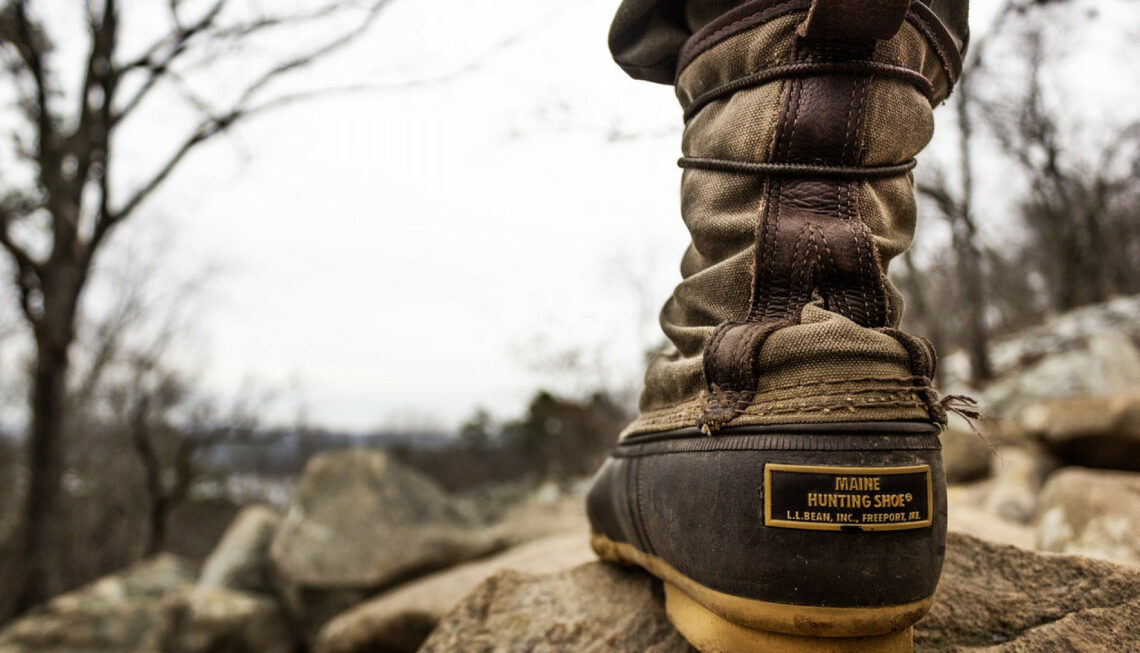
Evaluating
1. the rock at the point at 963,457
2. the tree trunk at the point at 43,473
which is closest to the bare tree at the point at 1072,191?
the rock at the point at 963,457

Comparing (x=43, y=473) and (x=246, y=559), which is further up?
(x=43, y=473)

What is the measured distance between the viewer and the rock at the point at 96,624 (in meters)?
5.93

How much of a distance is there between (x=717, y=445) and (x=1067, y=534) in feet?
5.34

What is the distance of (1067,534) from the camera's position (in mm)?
1978

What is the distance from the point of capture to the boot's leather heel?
2.96 feet

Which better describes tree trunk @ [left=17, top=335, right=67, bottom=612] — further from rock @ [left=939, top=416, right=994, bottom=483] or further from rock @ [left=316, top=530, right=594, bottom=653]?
rock @ [left=939, top=416, right=994, bottom=483]

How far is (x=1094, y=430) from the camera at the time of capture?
490 cm

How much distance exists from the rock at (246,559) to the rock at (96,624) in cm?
47

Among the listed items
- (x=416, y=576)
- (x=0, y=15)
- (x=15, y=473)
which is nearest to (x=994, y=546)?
(x=416, y=576)

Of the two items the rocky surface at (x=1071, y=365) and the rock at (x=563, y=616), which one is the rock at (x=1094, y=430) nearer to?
the rocky surface at (x=1071, y=365)

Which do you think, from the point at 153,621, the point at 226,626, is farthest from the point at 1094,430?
the point at 153,621

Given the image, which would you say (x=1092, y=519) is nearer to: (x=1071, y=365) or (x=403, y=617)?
(x=403, y=617)

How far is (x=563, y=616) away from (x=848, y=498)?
0.81 meters

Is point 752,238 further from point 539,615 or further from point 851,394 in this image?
point 539,615
